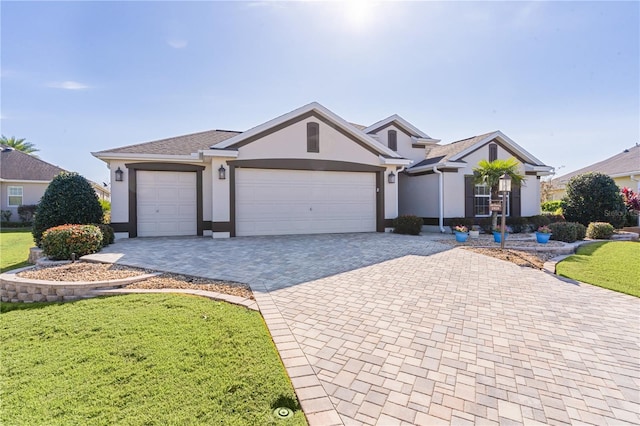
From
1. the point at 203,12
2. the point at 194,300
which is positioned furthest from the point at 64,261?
the point at 203,12

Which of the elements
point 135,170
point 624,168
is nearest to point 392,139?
point 135,170

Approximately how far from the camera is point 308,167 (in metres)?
13.1

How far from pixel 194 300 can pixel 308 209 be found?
28.2 feet

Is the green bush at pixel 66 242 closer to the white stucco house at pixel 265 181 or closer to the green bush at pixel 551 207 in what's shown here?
the white stucco house at pixel 265 181

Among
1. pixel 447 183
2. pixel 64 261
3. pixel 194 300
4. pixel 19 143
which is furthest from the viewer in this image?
pixel 19 143


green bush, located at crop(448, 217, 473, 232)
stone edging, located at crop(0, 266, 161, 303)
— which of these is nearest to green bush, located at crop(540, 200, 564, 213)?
green bush, located at crop(448, 217, 473, 232)

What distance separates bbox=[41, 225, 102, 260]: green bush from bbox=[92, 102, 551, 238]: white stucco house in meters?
4.25

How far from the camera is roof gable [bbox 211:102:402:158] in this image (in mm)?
12117

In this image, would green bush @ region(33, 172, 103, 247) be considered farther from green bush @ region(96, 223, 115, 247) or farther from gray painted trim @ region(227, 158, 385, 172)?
gray painted trim @ region(227, 158, 385, 172)

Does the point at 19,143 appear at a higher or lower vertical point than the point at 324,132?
higher

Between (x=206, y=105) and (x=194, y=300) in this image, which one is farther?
(x=206, y=105)

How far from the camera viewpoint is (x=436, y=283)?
624 cm

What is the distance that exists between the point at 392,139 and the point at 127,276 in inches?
597

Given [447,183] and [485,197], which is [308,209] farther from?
[485,197]
